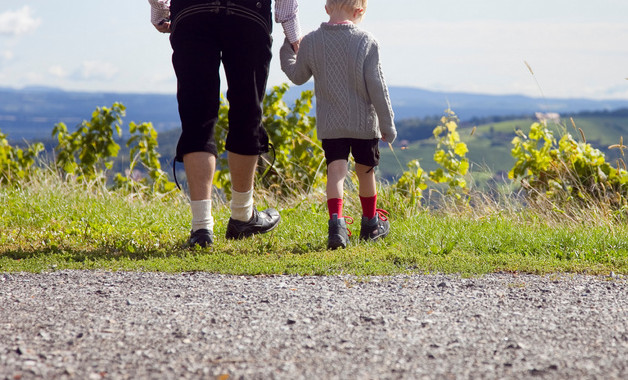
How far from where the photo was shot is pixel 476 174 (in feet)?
23.2

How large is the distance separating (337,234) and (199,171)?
0.97 meters

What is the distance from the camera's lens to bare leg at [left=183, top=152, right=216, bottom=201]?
3859mm

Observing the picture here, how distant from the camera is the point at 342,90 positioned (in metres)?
4.24

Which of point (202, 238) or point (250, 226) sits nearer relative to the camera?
point (202, 238)

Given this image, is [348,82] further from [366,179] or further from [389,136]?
[366,179]

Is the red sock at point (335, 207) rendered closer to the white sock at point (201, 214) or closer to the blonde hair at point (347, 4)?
the white sock at point (201, 214)

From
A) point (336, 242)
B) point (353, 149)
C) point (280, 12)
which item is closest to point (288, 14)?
point (280, 12)

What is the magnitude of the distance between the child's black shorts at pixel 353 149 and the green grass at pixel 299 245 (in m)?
0.55

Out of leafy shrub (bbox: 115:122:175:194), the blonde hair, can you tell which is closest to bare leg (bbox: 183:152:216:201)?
the blonde hair

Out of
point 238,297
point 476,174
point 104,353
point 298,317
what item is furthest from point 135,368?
point 476,174

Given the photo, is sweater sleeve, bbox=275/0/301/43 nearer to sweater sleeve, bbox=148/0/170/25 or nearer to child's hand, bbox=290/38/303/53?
child's hand, bbox=290/38/303/53

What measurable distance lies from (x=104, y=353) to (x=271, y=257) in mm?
1770

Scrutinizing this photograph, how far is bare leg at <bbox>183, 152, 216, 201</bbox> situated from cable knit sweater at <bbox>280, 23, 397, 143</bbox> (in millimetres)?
826

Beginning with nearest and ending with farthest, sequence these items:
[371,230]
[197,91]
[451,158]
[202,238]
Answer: [197,91] → [202,238] → [371,230] → [451,158]
